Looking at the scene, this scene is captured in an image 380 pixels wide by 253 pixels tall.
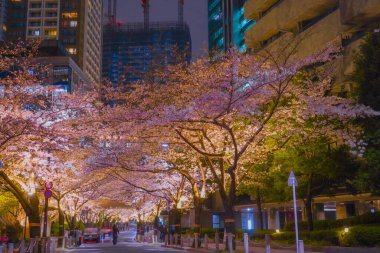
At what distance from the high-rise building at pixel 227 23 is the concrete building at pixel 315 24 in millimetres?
40830

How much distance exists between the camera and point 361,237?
19.3m

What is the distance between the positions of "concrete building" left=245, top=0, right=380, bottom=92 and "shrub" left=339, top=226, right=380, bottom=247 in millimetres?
11963

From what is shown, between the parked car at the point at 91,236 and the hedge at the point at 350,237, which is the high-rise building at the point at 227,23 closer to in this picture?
the parked car at the point at 91,236

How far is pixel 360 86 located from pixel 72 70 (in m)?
106

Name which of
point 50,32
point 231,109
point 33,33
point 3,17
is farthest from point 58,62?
point 231,109

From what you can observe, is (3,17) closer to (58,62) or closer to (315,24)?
(58,62)

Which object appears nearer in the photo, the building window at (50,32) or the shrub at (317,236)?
the shrub at (317,236)

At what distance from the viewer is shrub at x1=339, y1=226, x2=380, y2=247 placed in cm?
1867

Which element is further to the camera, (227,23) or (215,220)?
(227,23)

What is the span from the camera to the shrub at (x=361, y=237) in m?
18.7

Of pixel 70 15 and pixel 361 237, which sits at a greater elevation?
pixel 70 15

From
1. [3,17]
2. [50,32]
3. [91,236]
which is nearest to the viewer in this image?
[91,236]

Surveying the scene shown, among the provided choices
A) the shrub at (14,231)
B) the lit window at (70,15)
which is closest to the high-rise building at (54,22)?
the lit window at (70,15)

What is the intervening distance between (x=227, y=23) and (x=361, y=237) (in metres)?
90.7
